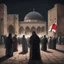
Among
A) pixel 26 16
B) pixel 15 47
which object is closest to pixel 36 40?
pixel 15 47

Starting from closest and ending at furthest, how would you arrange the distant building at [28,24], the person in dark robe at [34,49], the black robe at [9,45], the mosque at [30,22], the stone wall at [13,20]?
1. the person in dark robe at [34,49]
2. the black robe at [9,45]
3. the mosque at [30,22]
4. the stone wall at [13,20]
5. the distant building at [28,24]

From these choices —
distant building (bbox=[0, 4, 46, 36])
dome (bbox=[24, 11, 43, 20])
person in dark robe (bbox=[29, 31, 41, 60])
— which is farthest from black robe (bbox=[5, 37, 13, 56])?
dome (bbox=[24, 11, 43, 20])

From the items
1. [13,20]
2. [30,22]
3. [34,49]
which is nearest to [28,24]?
[30,22]

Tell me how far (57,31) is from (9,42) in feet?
67.4

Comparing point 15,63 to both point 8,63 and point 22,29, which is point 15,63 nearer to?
point 8,63

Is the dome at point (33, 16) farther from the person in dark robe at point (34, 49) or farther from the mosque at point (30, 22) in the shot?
the person in dark robe at point (34, 49)

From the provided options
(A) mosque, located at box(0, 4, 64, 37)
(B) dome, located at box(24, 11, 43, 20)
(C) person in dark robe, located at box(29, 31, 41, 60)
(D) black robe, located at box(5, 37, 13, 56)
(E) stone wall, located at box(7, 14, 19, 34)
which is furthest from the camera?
(B) dome, located at box(24, 11, 43, 20)

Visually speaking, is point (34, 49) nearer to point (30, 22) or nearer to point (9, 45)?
point (9, 45)

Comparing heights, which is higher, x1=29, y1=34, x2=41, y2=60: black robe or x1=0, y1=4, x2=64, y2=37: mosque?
x1=0, y1=4, x2=64, y2=37: mosque

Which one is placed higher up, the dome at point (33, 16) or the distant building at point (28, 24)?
the dome at point (33, 16)

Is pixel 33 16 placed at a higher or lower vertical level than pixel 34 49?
higher

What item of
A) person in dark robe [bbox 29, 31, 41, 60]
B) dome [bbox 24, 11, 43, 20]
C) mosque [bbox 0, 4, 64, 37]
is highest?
dome [bbox 24, 11, 43, 20]

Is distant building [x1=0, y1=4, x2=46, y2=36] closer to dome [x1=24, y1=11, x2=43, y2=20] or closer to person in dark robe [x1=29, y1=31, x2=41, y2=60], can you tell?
dome [x1=24, y1=11, x2=43, y2=20]

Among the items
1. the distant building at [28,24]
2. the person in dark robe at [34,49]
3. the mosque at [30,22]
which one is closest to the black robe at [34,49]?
the person in dark robe at [34,49]
